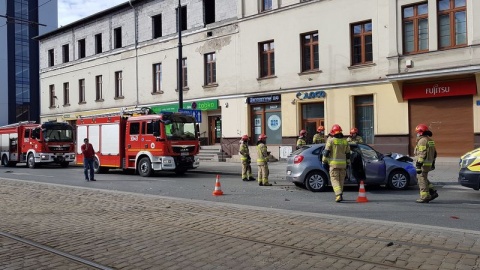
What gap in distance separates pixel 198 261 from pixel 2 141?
2823 cm

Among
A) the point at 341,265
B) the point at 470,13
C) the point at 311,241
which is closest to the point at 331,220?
the point at 311,241

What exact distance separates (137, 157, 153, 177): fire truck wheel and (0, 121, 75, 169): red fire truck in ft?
29.8

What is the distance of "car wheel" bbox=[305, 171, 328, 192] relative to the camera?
13.1 metres

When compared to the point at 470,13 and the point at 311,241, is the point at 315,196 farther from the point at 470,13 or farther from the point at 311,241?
the point at 470,13

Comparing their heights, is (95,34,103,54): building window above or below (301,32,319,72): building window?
above

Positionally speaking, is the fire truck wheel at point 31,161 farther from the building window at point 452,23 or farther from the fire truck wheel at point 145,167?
the building window at point 452,23

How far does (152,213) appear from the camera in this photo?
9.64 m

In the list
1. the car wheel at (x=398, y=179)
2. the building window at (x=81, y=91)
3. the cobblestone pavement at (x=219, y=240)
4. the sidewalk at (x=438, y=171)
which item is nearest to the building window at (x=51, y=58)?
the building window at (x=81, y=91)

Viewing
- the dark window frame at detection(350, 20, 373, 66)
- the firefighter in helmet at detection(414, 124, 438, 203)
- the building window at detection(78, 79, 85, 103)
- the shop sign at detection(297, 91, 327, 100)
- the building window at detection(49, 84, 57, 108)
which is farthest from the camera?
the building window at detection(49, 84, 57, 108)

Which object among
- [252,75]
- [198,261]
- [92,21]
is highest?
[92,21]

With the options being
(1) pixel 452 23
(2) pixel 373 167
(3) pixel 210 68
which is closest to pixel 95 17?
(3) pixel 210 68

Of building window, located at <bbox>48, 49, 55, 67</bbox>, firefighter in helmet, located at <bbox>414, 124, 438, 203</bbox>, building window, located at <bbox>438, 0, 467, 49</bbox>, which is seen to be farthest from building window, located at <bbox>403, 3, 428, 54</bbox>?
building window, located at <bbox>48, 49, 55, 67</bbox>

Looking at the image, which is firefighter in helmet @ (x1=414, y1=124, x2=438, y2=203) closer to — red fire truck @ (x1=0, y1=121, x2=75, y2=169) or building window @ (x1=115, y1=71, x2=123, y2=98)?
Answer: red fire truck @ (x1=0, y1=121, x2=75, y2=169)

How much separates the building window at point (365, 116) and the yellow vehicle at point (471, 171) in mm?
11589
